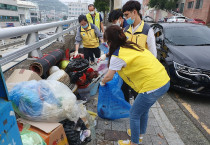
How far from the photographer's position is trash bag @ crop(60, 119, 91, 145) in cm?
199

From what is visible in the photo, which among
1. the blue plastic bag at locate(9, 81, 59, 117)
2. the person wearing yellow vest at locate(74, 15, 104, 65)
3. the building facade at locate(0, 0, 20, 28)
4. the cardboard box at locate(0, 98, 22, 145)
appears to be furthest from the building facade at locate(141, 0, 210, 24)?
the building facade at locate(0, 0, 20, 28)

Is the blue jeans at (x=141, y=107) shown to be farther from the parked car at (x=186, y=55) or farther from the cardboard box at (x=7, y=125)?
the parked car at (x=186, y=55)

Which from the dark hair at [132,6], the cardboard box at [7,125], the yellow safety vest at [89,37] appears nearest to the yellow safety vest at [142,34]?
the dark hair at [132,6]

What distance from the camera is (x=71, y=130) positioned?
2.00m

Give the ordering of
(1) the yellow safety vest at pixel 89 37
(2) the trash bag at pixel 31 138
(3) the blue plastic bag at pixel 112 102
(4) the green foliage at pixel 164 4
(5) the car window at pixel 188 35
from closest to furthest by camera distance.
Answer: (2) the trash bag at pixel 31 138, (3) the blue plastic bag at pixel 112 102, (1) the yellow safety vest at pixel 89 37, (5) the car window at pixel 188 35, (4) the green foliage at pixel 164 4

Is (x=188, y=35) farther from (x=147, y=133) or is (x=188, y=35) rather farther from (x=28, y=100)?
(x=28, y=100)

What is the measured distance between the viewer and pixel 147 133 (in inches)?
104

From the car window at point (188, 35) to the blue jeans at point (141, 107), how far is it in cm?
290

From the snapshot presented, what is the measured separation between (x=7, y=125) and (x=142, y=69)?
1.35m

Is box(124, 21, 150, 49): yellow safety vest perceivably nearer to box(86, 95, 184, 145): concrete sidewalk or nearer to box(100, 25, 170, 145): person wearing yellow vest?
box(100, 25, 170, 145): person wearing yellow vest

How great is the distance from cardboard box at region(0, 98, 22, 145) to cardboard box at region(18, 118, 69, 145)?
0.65m

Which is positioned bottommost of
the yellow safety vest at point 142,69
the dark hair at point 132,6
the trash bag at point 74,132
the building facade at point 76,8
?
the trash bag at point 74,132

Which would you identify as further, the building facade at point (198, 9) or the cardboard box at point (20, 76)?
the building facade at point (198, 9)

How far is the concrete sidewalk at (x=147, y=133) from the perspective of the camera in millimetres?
2455
